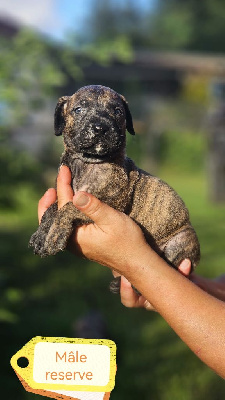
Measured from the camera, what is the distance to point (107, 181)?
2.68m

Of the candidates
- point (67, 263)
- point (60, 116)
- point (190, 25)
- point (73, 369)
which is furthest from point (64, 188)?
point (190, 25)

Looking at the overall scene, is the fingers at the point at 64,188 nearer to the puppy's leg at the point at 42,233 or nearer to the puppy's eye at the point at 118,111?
the puppy's leg at the point at 42,233

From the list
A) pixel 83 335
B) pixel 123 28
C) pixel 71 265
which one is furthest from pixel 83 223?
pixel 123 28

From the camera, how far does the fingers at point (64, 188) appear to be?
8.73 ft

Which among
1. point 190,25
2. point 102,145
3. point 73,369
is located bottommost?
point 73,369

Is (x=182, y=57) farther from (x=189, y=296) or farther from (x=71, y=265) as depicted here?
(x=189, y=296)

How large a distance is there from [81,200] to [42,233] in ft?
0.96

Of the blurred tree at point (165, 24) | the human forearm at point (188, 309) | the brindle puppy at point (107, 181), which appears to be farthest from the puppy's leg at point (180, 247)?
the blurred tree at point (165, 24)

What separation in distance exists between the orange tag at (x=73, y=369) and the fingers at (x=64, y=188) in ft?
2.18

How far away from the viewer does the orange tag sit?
235 cm

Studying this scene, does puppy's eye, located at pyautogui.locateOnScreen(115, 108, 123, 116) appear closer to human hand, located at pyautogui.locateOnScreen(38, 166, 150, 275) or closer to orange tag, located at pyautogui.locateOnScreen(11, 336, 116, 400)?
human hand, located at pyautogui.locateOnScreen(38, 166, 150, 275)

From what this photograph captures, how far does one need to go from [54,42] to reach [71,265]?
3.80 meters

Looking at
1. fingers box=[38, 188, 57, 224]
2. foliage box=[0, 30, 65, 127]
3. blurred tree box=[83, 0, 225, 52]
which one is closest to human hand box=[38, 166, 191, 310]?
fingers box=[38, 188, 57, 224]

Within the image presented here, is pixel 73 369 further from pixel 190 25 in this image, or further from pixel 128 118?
pixel 190 25
